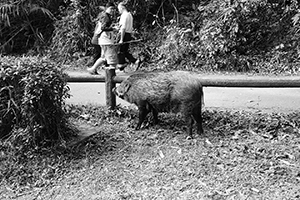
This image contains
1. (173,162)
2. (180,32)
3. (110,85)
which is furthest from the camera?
(180,32)

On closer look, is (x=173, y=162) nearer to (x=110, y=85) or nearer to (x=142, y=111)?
(x=142, y=111)

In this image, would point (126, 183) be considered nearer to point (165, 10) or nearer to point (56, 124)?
point (56, 124)

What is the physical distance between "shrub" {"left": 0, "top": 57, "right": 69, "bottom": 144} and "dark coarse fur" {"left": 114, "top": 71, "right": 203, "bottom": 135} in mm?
1085

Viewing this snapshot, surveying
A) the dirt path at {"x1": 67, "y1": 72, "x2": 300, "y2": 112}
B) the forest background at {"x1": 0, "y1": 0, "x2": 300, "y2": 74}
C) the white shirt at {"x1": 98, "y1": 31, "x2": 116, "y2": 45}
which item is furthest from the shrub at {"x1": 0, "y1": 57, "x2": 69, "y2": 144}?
the forest background at {"x1": 0, "y1": 0, "x2": 300, "y2": 74}

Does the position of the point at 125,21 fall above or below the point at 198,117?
above

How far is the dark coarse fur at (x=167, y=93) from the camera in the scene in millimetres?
5488

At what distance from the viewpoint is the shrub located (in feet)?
A: 16.6

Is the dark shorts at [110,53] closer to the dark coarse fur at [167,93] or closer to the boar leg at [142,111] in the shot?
the dark coarse fur at [167,93]

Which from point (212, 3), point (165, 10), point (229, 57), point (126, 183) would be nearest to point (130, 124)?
point (126, 183)

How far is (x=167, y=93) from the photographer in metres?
5.62

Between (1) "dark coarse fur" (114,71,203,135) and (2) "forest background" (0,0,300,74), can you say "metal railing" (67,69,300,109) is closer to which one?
(1) "dark coarse fur" (114,71,203,135)

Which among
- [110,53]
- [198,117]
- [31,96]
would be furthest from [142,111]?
[110,53]

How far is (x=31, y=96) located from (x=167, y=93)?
171 cm

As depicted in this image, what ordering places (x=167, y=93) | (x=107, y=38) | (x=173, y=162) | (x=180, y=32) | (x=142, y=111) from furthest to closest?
(x=180, y=32) → (x=107, y=38) → (x=142, y=111) → (x=167, y=93) → (x=173, y=162)
